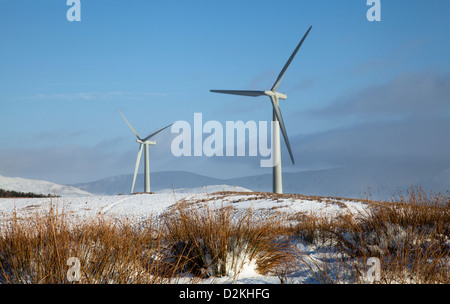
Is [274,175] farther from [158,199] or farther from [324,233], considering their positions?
[324,233]

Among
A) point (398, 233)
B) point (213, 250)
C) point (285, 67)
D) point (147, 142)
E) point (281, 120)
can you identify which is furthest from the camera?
point (147, 142)

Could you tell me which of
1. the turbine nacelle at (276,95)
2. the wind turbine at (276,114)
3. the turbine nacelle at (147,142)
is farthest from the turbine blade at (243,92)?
the turbine nacelle at (147,142)

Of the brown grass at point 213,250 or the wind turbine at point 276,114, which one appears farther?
the wind turbine at point 276,114

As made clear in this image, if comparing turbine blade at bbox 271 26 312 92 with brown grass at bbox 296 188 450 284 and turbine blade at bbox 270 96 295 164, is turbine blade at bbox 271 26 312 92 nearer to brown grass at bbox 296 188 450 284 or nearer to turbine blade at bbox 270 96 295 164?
turbine blade at bbox 270 96 295 164

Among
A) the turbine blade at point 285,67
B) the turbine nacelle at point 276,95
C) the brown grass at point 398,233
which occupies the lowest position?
the brown grass at point 398,233

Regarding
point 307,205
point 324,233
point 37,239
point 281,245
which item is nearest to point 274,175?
point 307,205

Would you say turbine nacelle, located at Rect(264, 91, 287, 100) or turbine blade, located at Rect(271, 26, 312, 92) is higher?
turbine blade, located at Rect(271, 26, 312, 92)

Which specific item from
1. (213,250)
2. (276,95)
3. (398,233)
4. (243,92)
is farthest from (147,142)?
(213,250)

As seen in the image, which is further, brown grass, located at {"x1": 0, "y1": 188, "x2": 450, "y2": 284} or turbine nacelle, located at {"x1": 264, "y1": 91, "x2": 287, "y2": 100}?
turbine nacelle, located at {"x1": 264, "y1": 91, "x2": 287, "y2": 100}

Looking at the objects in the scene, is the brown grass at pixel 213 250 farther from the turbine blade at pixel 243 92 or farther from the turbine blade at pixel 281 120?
the turbine blade at pixel 243 92

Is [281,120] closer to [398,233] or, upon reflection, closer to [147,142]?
[398,233]

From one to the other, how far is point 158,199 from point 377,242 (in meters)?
24.4

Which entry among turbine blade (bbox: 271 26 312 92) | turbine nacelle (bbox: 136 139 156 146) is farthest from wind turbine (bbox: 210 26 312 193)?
turbine nacelle (bbox: 136 139 156 146)

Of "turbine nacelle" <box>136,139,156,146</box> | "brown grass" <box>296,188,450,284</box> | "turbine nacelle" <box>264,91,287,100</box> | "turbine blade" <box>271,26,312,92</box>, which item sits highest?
"turbine blade" <box>271,26,312,92</box>
